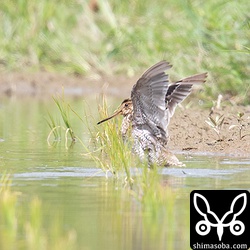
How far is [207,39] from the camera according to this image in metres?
13.7

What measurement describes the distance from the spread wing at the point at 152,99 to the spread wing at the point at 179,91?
423 millimetres

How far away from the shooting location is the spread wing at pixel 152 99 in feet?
29.0

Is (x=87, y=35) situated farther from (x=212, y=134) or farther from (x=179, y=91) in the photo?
(x=179, y=91)

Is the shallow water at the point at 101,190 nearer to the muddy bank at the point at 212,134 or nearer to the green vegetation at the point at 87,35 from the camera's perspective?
the muddy bank at the point at 212,134

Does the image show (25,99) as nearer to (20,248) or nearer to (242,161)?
(242,161)

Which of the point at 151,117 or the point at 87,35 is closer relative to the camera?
the point at 151,117

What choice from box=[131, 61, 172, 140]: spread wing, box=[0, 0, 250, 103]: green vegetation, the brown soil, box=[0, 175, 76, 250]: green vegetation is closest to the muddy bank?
the brown soil

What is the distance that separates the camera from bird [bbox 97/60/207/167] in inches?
350

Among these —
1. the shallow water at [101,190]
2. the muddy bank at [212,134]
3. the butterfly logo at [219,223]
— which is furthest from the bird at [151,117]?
the butterfly logo at [219,223]

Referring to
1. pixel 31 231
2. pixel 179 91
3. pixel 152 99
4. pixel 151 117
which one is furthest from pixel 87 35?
pixel 31 231

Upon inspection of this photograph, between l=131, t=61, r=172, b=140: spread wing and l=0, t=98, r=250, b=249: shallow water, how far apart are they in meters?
0.46

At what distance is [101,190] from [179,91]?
210 centimetres

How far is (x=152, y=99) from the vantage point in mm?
9078

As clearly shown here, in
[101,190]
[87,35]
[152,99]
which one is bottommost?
[101,190]
